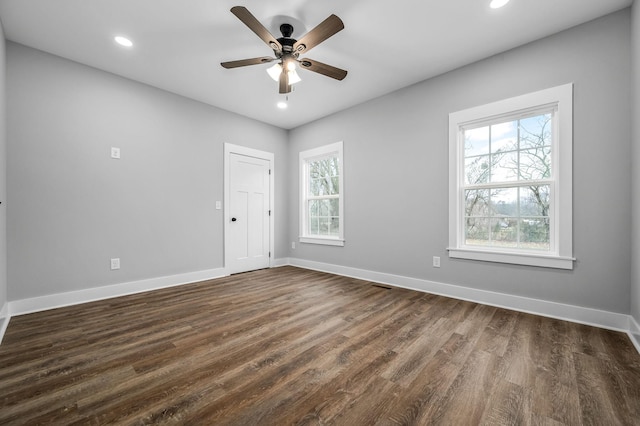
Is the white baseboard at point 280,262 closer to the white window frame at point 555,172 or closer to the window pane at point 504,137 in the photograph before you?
the white window frame at point 555,172

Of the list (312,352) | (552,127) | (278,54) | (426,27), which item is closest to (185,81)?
(278,54)

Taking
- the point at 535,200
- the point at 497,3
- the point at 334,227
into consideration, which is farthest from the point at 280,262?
the point at 497,3

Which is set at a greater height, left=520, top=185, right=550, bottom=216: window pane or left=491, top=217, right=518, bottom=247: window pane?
left=520, top=185, right=550, bottom=216: window pane

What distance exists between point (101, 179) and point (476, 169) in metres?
4.48

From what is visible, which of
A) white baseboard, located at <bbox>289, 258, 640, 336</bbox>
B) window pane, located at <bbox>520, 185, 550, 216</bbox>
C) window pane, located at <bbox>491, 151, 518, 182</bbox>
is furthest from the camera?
window pane, located at <bbox>491, 151, 518, 182</bbox>

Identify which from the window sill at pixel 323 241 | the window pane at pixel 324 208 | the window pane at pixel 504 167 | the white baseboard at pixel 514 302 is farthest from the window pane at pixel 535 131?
the window pane at pixel 324 208

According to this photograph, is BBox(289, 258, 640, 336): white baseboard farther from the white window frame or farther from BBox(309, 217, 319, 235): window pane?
BBox(309, 217, 319, 235): window pane

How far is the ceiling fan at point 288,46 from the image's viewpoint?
201cm

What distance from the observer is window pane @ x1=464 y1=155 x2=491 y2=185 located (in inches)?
118

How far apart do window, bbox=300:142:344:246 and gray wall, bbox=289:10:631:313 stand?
0.55 feet

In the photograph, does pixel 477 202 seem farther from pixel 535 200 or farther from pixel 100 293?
pixel 100 293

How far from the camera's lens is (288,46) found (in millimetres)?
2455

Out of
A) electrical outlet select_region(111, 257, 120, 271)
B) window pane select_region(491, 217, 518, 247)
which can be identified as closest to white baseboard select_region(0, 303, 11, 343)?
electrical outlet select_region(111, 257, 120, 271)

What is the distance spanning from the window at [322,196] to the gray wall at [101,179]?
5.13ft
